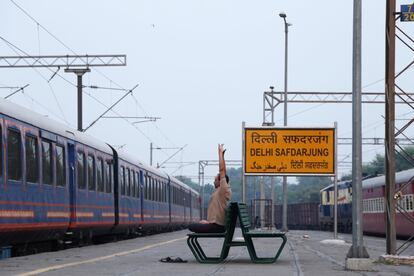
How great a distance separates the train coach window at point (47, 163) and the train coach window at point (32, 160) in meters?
0.53

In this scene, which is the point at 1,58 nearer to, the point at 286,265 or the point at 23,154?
the point at 23,154

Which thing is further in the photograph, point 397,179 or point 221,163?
point 397,179

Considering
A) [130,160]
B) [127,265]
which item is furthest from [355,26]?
[130,160]

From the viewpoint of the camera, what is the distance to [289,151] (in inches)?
1057

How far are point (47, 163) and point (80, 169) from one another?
3.56m

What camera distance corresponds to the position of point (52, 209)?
18.4 m

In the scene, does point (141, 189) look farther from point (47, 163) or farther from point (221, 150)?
point (221, 150)

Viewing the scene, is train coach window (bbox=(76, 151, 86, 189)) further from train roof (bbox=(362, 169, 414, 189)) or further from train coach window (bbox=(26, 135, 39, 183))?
train roof (bbox=(362, 169, 414, 189))

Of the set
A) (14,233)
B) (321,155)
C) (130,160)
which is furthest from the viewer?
(130,160)

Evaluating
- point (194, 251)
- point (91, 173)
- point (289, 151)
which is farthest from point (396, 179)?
point (194, 251)

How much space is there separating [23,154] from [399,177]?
2241 cm

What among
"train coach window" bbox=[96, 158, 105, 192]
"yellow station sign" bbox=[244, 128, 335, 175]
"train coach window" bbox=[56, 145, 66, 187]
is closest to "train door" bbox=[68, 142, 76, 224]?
"train coach window" bbox=[56, 145, 66, 187]

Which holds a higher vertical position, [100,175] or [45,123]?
[45,123]

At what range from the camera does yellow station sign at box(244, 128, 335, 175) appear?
26531 mm
